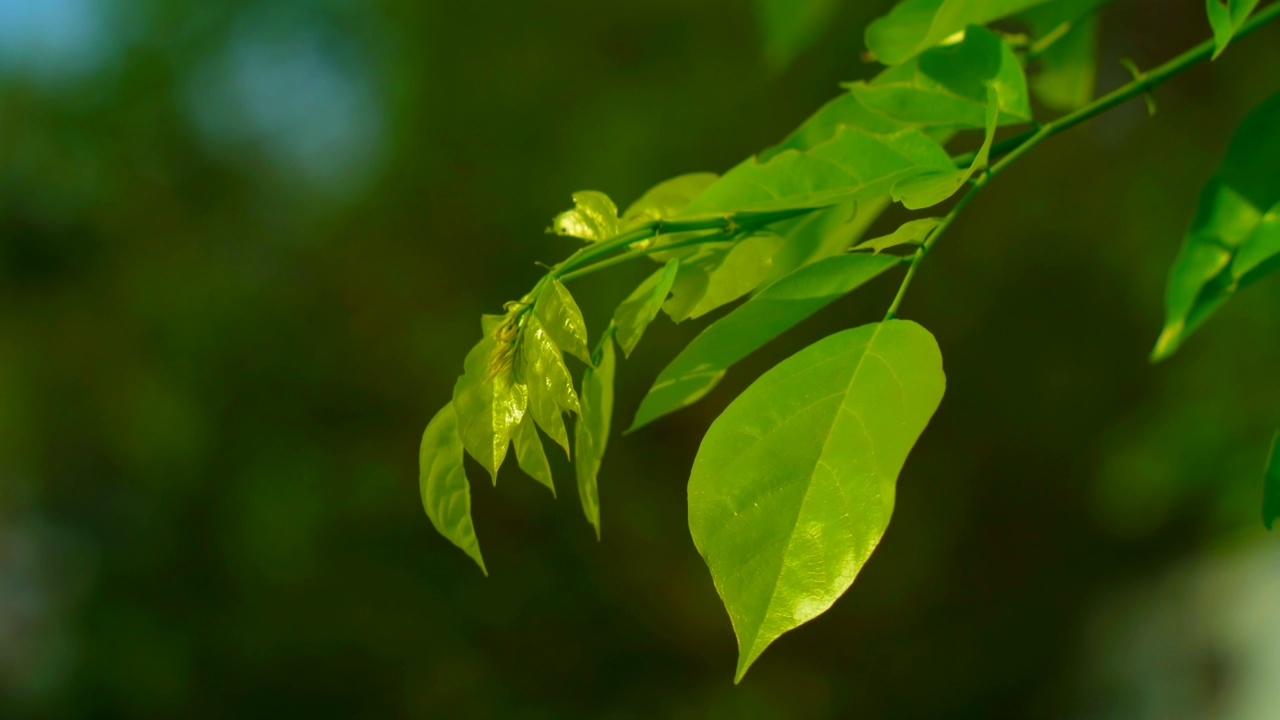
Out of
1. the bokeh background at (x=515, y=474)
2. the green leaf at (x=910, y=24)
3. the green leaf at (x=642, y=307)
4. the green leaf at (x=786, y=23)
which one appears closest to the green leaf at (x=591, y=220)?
the green leaf at (x=642, y=307)

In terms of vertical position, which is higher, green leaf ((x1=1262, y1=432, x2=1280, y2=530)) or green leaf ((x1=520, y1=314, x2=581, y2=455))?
green leaf ((x1=520, y1=314, x2=581, y2=455))

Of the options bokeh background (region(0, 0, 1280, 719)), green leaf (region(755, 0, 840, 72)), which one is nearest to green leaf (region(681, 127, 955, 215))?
green leaf (region(755, 0, 840, 72))

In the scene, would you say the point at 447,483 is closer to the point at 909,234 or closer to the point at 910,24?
the point at 909,234

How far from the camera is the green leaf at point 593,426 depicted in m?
0.29

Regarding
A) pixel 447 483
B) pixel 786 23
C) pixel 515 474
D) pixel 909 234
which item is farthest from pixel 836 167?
pixel 515 474

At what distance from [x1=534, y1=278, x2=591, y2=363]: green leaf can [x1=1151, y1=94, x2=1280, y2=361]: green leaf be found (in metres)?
0.16

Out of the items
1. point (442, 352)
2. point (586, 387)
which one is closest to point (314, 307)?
point (442, 352)

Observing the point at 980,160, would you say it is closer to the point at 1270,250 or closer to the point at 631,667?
the point at 1270,250

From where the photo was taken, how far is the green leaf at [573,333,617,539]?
0.29 meters

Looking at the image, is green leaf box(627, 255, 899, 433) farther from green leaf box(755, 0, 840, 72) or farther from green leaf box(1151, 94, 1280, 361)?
green leaf box(755, 0, 840, 72)

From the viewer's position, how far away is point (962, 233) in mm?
2490

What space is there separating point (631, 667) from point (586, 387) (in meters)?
Result: 2.26

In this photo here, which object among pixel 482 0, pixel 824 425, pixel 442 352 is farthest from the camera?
pixel 482 0

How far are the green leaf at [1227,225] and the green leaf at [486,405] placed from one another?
181mm
